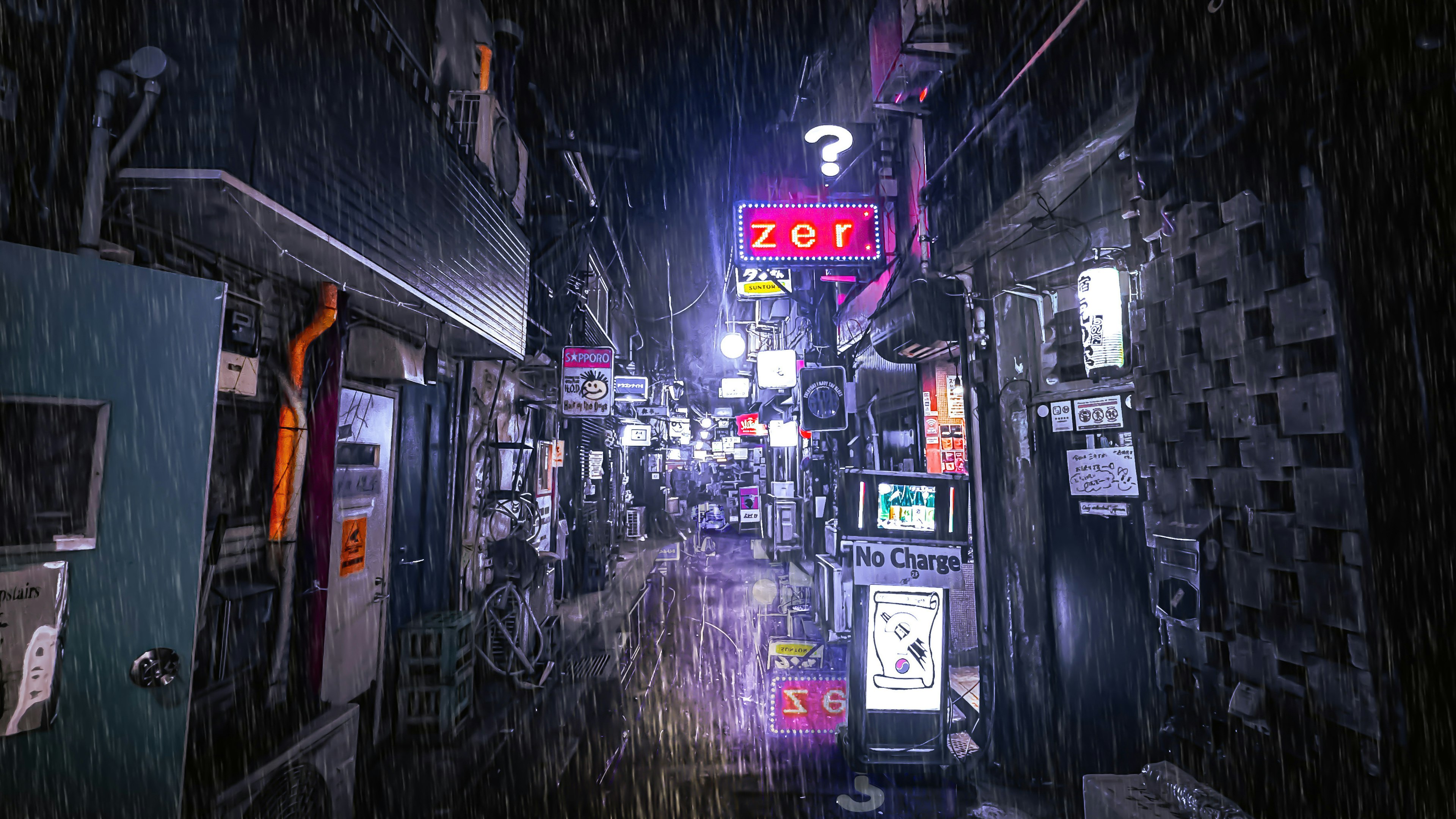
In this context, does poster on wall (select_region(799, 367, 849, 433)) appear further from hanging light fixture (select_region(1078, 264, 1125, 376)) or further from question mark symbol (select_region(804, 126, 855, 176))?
hanging light fixture (select_region(1078, 264, 1125, 376))

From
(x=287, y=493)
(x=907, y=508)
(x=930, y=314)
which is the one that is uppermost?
(x=930, y=314)

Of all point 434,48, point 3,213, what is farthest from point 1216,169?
point 434,48

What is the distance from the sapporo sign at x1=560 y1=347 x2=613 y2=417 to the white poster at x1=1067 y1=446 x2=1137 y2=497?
8.94 metres

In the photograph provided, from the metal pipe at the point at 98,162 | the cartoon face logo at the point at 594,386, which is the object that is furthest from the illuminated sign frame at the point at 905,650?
the cartoon face logo at the point at 594,386

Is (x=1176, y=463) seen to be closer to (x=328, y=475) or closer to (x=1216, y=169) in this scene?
(x=1216, y=169)

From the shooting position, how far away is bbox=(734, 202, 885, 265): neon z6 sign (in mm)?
9195

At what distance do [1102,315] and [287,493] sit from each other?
803cm

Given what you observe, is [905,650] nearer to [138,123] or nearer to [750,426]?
[138,123]

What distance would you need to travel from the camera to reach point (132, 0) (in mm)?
4133

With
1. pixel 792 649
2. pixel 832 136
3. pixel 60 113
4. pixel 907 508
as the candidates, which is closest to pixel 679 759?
pixel 792 649

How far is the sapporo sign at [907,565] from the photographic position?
20.1 ft

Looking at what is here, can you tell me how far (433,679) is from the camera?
22.5 ft

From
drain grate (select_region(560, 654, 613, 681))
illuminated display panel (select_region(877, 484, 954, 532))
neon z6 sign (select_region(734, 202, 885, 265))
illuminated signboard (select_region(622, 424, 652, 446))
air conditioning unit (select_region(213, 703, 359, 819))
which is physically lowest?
drain grate (select_region(560, 654, 613, 681))

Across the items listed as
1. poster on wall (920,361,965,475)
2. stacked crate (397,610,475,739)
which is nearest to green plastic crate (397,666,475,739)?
stacked crate (397,610,475,739)
